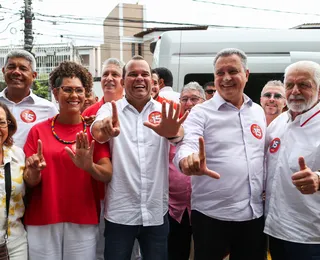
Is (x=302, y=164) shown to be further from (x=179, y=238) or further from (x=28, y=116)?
(x=28, y=116)

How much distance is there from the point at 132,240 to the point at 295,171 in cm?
129

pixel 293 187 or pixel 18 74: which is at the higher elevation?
pixel 18 74

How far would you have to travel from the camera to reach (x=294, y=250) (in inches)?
102

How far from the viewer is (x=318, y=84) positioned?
2.71 metres

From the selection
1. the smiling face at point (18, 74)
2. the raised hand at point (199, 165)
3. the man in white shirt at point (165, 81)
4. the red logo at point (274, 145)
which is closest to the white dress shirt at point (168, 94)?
the man in white shirt at point (165, 81)

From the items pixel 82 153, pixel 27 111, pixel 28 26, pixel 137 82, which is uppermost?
pixel 28 26

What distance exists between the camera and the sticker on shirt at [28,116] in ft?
11.0

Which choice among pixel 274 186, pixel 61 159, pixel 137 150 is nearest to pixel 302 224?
pixel 274 186

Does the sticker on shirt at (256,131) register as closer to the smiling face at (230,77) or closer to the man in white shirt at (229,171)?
the man in white shirt at (229,171)

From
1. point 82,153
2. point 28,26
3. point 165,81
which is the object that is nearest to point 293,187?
point 82,153

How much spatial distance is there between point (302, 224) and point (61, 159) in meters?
1.76

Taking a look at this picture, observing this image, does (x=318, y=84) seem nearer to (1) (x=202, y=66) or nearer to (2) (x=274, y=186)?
(2) (x=274, y=186)

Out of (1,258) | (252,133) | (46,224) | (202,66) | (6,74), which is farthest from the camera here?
(202,66)

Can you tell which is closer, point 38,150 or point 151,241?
point 38,150
